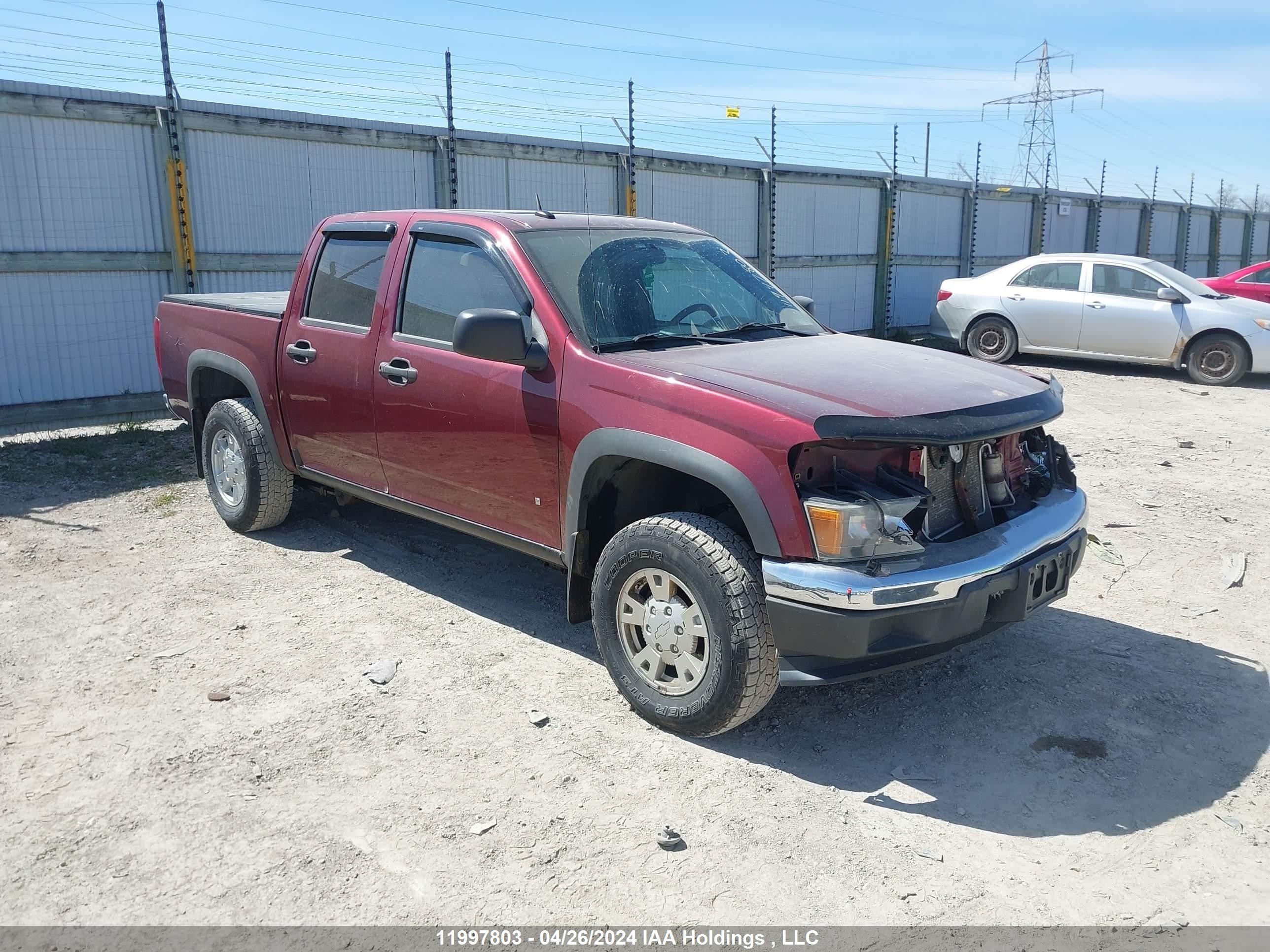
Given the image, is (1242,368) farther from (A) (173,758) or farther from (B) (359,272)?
(A) (173,758)

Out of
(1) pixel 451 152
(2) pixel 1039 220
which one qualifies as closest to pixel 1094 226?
(2) pixel 1039 220

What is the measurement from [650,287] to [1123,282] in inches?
424

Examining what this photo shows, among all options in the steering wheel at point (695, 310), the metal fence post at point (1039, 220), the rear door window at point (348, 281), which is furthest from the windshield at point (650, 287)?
the metal fence post at point (1039, 220)

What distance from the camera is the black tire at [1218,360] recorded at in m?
12.3

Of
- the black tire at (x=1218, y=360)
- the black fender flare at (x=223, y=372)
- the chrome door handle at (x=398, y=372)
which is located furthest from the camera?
the black tire at (x=1218, y=360)

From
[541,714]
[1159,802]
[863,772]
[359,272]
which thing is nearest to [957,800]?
[863,772]

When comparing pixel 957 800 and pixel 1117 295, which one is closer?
pixel 957 800

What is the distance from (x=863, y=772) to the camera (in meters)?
3.59

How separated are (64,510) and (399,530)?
2337mm

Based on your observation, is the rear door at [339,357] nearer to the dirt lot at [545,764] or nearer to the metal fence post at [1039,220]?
the dirt lot at [545,764]

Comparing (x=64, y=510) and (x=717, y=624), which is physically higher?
(x=717, y=624)

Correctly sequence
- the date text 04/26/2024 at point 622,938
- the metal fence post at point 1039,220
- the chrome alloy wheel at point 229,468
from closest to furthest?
the date text 04/26/2024 at point 622,938
the chrome alloy wheel at point 229,468
the metal fence post at point 1039,220

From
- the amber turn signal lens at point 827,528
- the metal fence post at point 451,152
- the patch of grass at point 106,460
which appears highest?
the metal fence post at point 451,152

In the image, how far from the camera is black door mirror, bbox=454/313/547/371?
391 cm
